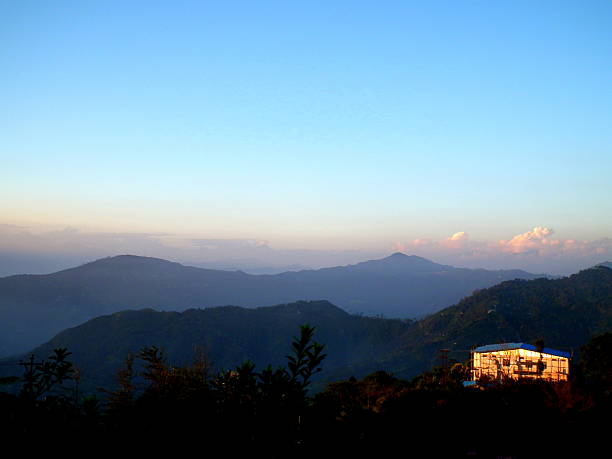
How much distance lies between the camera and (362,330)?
145500mm

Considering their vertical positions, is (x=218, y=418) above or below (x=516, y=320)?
above

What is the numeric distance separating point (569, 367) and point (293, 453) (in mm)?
41629

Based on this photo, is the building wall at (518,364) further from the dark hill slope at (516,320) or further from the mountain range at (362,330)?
the mountain range at (362,330)

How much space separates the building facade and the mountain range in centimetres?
4477

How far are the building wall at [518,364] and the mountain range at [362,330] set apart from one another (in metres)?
45.2

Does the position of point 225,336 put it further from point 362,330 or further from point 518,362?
point 518,362

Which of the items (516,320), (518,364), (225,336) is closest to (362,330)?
(225,336)

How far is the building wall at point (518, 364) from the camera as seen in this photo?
119 ft

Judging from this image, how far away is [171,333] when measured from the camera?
13275 centimetres

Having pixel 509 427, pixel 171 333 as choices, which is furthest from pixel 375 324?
pixel 509 427

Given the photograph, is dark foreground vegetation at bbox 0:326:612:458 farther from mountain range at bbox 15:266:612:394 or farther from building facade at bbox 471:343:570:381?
mountain range at bbox 15:266:612:394

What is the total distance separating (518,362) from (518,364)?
1.91 feet

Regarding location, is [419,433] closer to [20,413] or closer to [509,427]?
[20,413]

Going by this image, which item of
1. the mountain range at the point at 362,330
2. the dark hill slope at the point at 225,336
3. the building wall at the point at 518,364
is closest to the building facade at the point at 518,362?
the building wall at the point at 518,364
